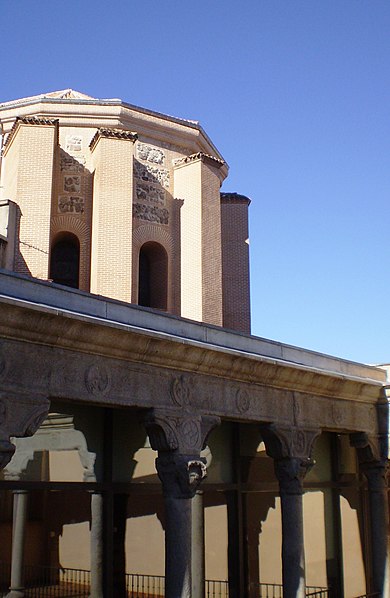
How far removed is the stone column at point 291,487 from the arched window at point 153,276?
980cm

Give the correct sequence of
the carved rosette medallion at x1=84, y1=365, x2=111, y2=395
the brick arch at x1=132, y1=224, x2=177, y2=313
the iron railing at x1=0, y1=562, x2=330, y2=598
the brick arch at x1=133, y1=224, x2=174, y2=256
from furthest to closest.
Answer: the brick arch at x1=133, y1=224, x2=174, y2=256 → the brick arch at x1=132, y1=224, x2=177, y2=313 → the iron railing at x1=0, y1=562, x2=330, y2=598 → the carved rosette medallion at x1=84, y1=365, x2=111, y2=395

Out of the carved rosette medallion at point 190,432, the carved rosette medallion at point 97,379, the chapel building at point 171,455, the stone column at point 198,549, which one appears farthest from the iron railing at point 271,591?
the carved rosette medallion at point 97,379

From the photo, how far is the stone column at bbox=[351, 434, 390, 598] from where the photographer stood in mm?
11859

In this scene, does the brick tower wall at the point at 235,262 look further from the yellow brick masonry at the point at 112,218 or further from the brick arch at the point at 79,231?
the brick arch at the point at 79,231

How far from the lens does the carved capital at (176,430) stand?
8.38m

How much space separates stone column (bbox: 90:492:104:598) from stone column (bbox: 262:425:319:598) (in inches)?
91.7

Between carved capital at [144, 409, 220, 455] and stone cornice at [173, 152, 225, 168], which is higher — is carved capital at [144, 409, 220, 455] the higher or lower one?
the lower one

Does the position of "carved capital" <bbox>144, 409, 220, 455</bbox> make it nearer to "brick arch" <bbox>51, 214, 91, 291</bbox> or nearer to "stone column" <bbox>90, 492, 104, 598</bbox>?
"stone column" <bbox>90, 492, 104, 598</bbox>

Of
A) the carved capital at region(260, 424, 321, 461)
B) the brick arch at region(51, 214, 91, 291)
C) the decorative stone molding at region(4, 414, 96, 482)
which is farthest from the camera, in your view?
the brick arch at region(51, 214, 91, 291)

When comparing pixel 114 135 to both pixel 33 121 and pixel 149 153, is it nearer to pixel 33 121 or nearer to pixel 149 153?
pixel 149 153

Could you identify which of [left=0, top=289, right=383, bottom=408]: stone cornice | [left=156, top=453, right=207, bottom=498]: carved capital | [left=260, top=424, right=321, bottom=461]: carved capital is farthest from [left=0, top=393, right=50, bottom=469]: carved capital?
[left=260, top=424, right=321, bottom=461]: carved capital

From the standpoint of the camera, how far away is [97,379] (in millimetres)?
7727

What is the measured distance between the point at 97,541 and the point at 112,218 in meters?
10.2

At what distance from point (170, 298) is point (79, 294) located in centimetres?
1214
